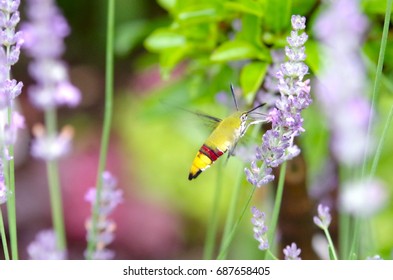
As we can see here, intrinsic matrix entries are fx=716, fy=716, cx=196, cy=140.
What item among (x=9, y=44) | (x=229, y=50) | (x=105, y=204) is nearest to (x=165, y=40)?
(x=229, y=50)

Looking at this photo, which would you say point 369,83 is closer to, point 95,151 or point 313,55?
point 313,55

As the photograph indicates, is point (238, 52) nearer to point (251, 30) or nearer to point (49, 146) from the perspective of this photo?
point (251, 30)

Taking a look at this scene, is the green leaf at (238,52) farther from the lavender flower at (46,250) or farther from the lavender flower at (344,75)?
the lavender flower at (46,250)

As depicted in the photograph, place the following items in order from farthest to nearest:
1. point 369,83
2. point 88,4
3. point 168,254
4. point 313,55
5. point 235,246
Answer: point 88,4 < point 168,254 < point 235,246 < point 369,83 < point 313,55

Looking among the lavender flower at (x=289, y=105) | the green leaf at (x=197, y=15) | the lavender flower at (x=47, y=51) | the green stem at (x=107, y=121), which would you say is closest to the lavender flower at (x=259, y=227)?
the lavender flower at (x=289, y=105)

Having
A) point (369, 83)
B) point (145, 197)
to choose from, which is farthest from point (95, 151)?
point (369, 83)
